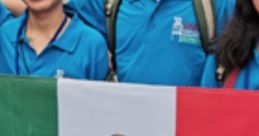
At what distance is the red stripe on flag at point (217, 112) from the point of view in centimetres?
251

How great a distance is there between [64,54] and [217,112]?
0.84 metres

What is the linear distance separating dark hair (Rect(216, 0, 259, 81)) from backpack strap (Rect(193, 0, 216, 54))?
17 centimetres

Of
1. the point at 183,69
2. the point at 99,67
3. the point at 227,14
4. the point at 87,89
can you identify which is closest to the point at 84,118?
the point at 87,89

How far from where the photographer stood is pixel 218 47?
117 inches

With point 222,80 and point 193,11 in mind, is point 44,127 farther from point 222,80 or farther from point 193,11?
point 193,11

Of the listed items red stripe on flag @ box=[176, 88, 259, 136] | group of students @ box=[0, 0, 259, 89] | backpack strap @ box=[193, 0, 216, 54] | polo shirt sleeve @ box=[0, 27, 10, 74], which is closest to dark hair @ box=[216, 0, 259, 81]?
group of students @ box=[0, 0, 259, 89]

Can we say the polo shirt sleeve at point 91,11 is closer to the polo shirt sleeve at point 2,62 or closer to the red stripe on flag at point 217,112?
the polo shirt sleeve at point 2,62

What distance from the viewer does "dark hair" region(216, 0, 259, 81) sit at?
9.30ft

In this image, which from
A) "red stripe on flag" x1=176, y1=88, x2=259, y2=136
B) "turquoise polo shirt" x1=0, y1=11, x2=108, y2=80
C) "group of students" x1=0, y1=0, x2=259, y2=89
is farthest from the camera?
"turquoise polo shirt" x1=0, y1=11, x2=108, y2=80

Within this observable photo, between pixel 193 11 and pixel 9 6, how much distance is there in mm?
917

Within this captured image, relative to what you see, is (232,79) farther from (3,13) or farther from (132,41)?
(3,13)

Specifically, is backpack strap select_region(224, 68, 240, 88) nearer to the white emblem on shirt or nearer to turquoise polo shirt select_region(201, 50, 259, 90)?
Result: turquoise polo shirt select_region(201, 50, 259, 90)

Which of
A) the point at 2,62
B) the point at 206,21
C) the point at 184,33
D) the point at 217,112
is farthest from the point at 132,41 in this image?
the point at 217,112

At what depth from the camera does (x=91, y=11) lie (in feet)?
11.3
